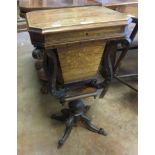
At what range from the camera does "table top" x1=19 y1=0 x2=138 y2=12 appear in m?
2.15

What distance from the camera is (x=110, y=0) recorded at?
2510 millimetres

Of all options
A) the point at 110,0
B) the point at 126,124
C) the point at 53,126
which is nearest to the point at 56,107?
the point at 53,126

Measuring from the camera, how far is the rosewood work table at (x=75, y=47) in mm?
1365

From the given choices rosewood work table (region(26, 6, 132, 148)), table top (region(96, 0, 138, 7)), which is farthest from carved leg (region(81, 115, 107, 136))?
table top (region(96, 0, 138, 7))

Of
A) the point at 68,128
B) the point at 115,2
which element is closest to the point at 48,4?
the point at 115,2

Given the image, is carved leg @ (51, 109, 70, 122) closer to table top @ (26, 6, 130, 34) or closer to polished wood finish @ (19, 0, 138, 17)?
table top @ (26, 6, 130, 34)

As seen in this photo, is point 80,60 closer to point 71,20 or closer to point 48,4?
point 71,20

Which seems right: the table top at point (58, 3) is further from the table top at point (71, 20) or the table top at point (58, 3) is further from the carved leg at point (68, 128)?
the carved leg at point (68, 128)

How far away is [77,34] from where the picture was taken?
139cm

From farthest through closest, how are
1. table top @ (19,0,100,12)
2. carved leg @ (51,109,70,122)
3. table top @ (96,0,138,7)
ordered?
1. table top @ (96,0,138,7)
2. table top @ (19,0,100,12)
3. carved leg @ (51,109,70,122)

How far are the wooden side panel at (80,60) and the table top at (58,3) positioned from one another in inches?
32.2

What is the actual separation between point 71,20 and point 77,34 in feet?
0.38

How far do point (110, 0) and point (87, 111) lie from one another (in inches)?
48.1
